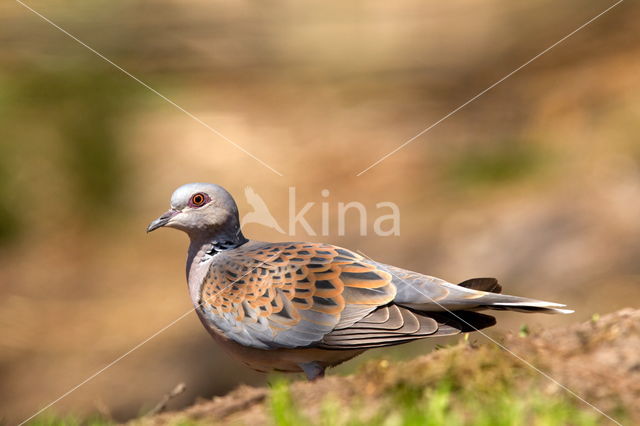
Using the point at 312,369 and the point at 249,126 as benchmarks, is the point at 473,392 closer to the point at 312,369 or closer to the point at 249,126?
the point at 312,369

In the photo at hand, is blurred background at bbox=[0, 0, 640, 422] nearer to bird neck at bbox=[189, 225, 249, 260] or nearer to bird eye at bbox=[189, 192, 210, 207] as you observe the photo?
bird neck at bbox=[189, 225, 249, 260]

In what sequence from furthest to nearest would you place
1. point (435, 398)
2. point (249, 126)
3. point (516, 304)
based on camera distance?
point (249, 126), point (516, 304), point (435, 398)

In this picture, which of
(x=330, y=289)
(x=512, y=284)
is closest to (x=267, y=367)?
(x=330, y=289)

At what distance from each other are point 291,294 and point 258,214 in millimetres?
7263

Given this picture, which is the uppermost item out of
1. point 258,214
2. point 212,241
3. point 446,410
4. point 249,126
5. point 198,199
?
point 249,126

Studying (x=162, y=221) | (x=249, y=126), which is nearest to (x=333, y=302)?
(x=162, y=221)

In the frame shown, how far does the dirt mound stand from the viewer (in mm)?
3572

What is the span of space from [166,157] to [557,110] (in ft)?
20.3

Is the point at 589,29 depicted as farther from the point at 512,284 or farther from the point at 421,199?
the point at 512,284

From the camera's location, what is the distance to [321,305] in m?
5.29

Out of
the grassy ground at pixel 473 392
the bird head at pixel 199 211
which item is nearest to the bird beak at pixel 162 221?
the bird head at pixel 199 211

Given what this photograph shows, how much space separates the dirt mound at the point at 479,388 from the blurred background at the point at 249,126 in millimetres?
7038

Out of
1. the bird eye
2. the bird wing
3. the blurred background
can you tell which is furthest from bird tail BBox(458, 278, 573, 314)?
Answer: the blurred background

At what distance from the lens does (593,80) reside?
41.5 ft
